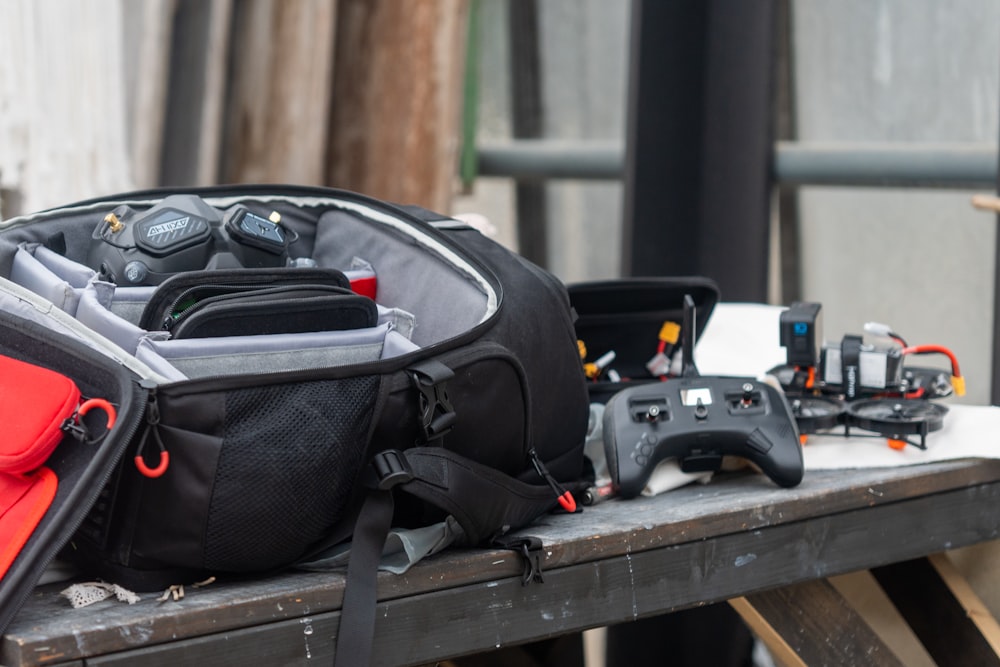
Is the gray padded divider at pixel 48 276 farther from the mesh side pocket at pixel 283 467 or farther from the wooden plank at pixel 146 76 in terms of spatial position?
the wooden plank at pixel 146 76

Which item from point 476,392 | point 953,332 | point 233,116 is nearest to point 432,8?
point 233,116

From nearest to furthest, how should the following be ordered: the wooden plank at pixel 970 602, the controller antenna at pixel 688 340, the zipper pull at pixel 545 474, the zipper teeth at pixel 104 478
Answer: the zipper teeth at pixel 104 478
the zipper pull at pixel 545 474
the controller antenna at pixel 688 340
the wooden plank at pixel 970 602

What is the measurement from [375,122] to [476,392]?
66.8 inches

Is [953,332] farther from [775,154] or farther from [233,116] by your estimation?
[233,116]

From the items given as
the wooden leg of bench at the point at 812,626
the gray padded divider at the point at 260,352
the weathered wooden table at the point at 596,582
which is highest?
the gray padded divider at the point at 260,352

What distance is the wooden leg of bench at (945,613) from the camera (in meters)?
1.42

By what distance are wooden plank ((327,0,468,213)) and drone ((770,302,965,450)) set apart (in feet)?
4.17

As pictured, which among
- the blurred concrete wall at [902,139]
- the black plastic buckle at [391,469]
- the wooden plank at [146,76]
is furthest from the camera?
the wooden plank at [146,76]

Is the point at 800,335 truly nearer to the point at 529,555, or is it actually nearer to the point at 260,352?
the point at 529,555

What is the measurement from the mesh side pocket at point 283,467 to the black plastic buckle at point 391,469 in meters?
0.02

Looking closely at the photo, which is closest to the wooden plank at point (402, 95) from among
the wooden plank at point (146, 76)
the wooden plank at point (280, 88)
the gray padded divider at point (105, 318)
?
the wooden plank at point (280, 88)

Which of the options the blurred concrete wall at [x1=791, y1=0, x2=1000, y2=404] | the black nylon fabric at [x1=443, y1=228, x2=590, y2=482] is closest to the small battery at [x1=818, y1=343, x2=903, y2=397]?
the black nylon fabric at [x1=443, y1=228, x2=590, y2=482]


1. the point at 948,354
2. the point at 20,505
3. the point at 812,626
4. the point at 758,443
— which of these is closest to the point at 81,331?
the point at 20,505

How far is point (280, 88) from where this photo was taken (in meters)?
2.45
